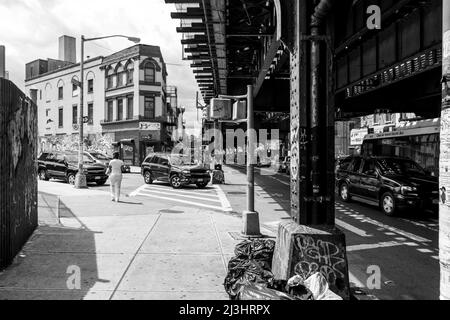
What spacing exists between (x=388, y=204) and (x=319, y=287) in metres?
9.01

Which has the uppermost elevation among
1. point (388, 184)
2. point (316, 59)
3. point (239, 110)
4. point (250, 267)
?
point (316, 59)

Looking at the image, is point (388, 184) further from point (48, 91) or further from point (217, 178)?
point (48, 91)

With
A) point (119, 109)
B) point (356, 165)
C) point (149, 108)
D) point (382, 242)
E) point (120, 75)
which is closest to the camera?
point (382, 242)

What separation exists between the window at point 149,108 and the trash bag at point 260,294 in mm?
40940

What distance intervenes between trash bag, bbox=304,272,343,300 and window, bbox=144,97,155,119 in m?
41.0

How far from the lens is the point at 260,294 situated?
3830 millimetres

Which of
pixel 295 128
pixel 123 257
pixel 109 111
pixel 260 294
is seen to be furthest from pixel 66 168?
pixel 109 111

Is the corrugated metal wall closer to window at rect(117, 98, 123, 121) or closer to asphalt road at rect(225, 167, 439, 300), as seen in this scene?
asphalt road at rect(225, 167, 439, 300)

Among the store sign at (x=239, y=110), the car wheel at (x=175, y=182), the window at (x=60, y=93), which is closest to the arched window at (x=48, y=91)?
the window at (x=60, y=93)

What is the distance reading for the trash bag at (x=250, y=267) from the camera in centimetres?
451

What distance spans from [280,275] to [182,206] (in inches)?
359
